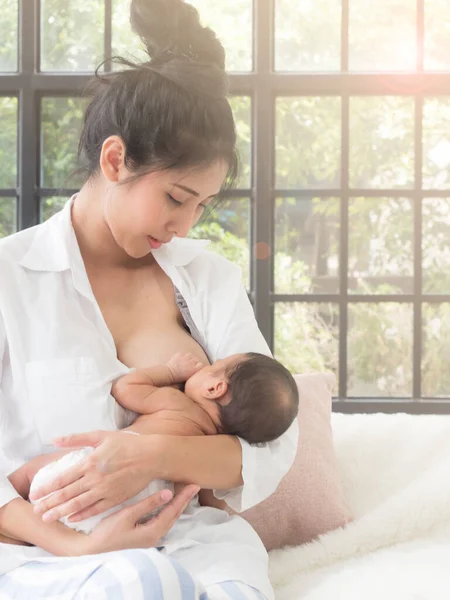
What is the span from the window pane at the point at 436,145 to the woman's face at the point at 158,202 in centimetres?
231

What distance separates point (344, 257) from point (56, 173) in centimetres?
134

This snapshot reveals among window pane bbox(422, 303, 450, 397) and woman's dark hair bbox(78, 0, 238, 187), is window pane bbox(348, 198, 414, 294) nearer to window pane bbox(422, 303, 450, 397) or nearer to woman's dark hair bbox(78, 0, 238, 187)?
window pane bbox(422, 303, 450, 397)

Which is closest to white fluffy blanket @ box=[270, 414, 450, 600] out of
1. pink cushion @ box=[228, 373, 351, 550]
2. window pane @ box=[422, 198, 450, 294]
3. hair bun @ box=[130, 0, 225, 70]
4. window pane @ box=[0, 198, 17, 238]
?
pink cushion @ box=[228, 373, 351, 550]

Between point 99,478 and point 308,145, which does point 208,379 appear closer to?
point 99,478

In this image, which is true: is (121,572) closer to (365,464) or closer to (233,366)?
(233,366)

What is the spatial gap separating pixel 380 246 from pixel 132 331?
2292 mm

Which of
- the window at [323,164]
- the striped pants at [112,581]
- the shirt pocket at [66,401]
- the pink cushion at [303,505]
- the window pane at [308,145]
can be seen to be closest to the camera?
the striped pants at [112,581]

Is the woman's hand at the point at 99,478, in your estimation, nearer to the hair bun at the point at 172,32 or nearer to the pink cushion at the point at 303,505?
the pink cushion at the point at 303,505

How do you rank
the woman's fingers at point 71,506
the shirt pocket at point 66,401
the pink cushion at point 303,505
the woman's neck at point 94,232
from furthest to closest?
the pink cushion at point 303,505 < the woman's neck at point 94,232 < the shirt pocket at point 66,401 < the woman's fingers at point 71,506

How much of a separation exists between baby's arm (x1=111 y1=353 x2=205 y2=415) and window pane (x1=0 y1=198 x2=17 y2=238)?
226cm

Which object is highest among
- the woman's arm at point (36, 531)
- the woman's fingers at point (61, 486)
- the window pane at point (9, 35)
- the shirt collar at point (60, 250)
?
the window pane at point (9, 35)

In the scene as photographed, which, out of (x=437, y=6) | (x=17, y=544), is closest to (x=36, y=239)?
(x=17, y=544)

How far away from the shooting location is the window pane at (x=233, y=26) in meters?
3.67

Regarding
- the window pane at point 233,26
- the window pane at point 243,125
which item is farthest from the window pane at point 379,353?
the window pane at point 233,26
